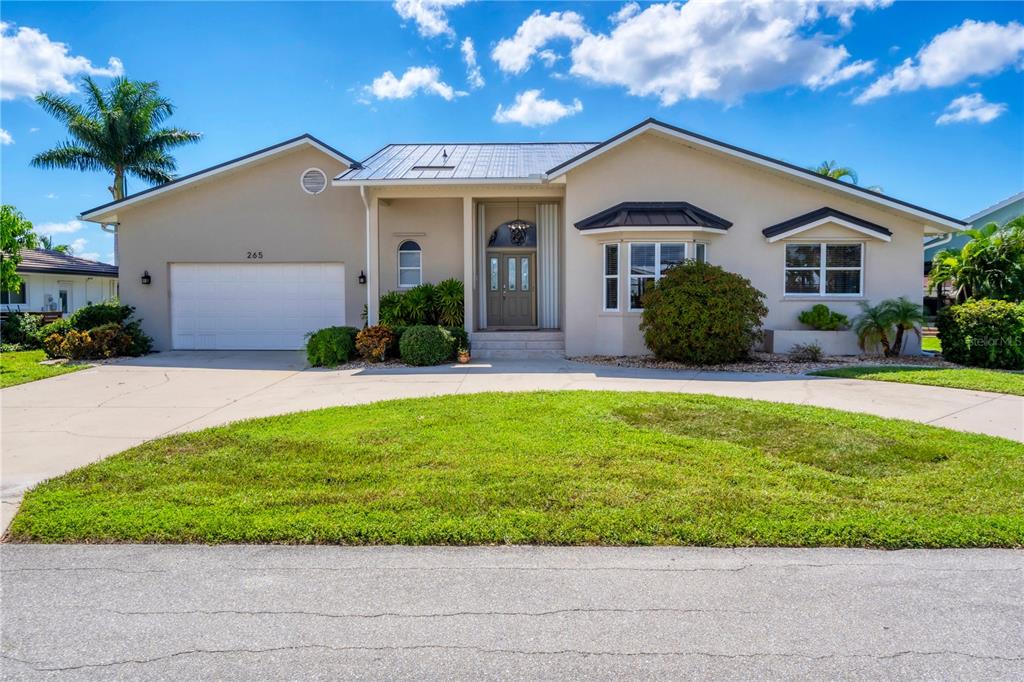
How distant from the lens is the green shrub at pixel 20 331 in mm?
17969

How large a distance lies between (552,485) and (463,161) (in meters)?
13.3

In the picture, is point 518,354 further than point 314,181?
No

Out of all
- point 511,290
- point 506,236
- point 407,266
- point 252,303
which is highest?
point 506,236

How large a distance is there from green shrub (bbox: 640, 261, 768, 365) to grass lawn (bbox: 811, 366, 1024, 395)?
165 cm

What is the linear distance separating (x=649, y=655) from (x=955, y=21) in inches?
633

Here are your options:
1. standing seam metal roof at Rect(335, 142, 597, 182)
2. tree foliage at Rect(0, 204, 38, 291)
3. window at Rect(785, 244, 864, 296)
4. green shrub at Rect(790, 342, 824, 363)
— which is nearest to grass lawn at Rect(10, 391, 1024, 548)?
green shrub at Rect(790, 342, 824, 363)

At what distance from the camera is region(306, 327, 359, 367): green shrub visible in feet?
43.3

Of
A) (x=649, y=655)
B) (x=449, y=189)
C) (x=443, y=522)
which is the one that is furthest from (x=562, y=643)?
(x=449, y=189)

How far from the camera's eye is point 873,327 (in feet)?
45.1

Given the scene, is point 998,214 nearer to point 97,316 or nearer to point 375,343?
point 375,343

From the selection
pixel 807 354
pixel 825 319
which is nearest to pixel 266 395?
pixel 807 354

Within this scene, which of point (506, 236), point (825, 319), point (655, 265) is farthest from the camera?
point (506, 236)

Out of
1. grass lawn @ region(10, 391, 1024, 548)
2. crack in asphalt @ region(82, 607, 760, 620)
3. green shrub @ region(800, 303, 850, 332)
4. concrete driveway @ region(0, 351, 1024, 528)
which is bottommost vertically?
crack in asphalt @ region(82, 607, 760, 620)

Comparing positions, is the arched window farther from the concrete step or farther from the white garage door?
the concrete step
